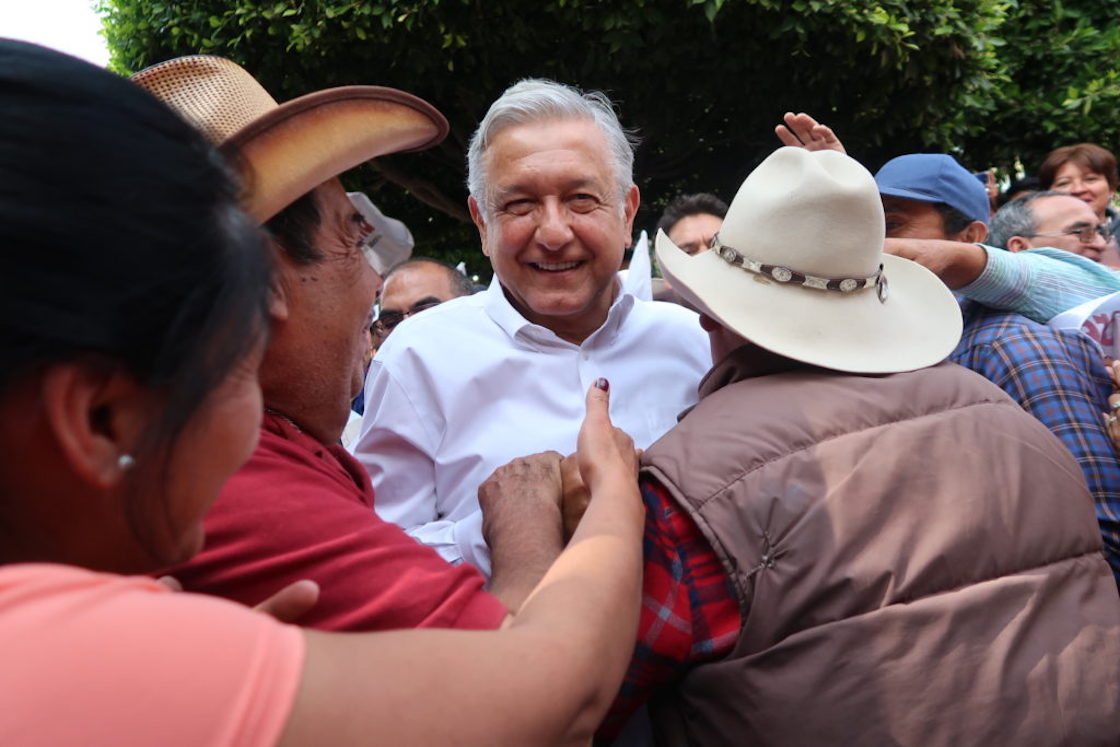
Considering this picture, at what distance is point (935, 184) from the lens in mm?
3742

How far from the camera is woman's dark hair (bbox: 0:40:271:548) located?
789mm

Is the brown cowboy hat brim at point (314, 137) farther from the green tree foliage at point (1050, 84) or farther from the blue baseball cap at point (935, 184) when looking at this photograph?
the green tree foliage at point (1050, 84)

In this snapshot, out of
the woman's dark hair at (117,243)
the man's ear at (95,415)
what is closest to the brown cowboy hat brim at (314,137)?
the woman's dark hair at (117,243)

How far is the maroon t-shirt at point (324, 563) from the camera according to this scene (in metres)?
1.27

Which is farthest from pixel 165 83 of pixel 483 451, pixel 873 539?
pixel 873 539

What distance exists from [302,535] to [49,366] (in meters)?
0.55

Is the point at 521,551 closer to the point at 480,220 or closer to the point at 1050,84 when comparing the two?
the point at 480,220

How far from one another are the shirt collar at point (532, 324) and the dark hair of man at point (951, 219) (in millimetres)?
1774

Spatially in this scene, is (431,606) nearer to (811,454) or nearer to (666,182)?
(811,454)

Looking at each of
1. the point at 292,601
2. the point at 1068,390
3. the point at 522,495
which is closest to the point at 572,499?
the point at 522,495

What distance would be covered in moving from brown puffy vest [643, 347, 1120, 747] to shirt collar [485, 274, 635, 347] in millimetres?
898

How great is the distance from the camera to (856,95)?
7.93 meters

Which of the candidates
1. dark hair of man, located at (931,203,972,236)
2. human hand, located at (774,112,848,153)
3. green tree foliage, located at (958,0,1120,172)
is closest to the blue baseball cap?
dark hair of man, located at (931,203,972,236)

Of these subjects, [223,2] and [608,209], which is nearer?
[608,209]
